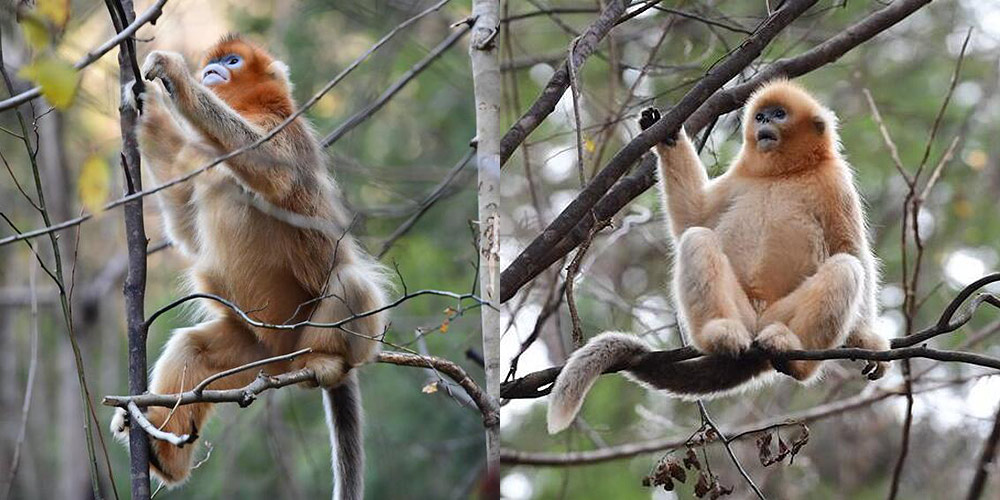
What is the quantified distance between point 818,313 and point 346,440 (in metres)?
1.06

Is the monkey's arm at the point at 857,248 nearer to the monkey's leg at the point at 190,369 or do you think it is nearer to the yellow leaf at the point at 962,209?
the yellow leaf at the point at 962,209

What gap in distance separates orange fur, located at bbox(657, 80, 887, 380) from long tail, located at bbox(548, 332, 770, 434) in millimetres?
54

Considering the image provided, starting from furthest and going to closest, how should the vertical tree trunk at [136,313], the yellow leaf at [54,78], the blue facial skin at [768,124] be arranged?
the blue facial skin at [768,124]
the vertical tree trunk at [136,313]
the yellow leaf at [54,78]

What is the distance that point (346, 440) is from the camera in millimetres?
2287

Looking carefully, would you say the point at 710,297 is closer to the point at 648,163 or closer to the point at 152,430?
the point at 648,163

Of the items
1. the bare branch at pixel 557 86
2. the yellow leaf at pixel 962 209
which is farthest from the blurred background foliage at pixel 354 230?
the yellow leaf at pixel 962 209

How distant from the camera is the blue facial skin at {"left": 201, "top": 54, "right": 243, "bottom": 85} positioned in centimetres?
235

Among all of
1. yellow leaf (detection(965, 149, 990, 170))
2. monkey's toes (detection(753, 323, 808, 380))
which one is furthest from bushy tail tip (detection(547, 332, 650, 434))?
yellow leaf (detection(965, 149, 990, 170))

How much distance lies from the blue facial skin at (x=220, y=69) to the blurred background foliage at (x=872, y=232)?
0.65 meters

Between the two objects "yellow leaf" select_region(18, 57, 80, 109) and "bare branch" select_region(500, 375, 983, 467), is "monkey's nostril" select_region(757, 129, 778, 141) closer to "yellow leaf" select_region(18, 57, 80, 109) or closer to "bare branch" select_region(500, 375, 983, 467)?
"bare branch" select_region(500, 375, 983, 467)

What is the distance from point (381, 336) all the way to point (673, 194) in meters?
0.68

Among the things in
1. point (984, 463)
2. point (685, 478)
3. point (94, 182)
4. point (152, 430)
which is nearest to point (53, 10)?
point (94, 182)

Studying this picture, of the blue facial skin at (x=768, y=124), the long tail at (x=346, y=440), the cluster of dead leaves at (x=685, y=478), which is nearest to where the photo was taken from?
the cluster of dead leaves at (x=685, y=478)

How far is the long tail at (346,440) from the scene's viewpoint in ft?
7.41
